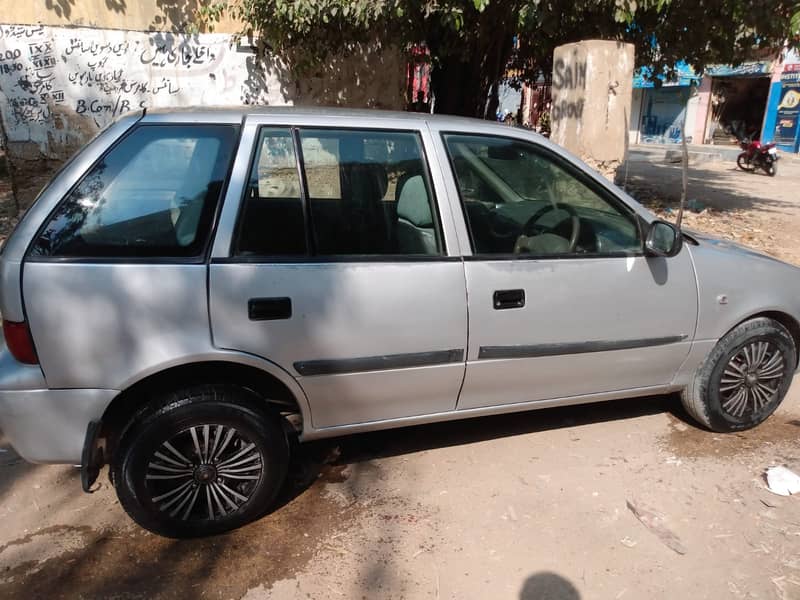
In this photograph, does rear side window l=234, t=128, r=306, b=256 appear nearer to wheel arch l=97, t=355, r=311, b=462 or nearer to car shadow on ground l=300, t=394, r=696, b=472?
wheel arch l=97, t=355, r=311, b=462

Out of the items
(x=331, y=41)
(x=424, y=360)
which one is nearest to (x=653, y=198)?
(x=331, y=41)

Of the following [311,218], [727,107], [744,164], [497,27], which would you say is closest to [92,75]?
[497,27]

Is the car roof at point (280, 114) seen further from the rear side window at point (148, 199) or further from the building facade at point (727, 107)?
the building facade at point (727, 107)

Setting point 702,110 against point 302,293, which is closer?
point 302,293

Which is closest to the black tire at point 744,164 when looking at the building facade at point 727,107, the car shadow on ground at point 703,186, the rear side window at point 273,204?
the car shadow on ground at point 703,186

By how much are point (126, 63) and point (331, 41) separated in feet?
9.34

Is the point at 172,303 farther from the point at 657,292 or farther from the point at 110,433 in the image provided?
the point at 657,292

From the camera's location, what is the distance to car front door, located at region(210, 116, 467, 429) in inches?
95.1

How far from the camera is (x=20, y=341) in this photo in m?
2.23

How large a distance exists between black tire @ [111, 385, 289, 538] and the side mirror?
75.2 inches

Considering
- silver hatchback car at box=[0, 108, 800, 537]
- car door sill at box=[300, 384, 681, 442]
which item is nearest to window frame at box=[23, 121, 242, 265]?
silver hatchback car at box=[0, 108, 800, 537]

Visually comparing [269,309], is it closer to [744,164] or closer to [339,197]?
[339,197]

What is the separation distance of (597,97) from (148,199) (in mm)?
4337

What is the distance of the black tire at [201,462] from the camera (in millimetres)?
2381
